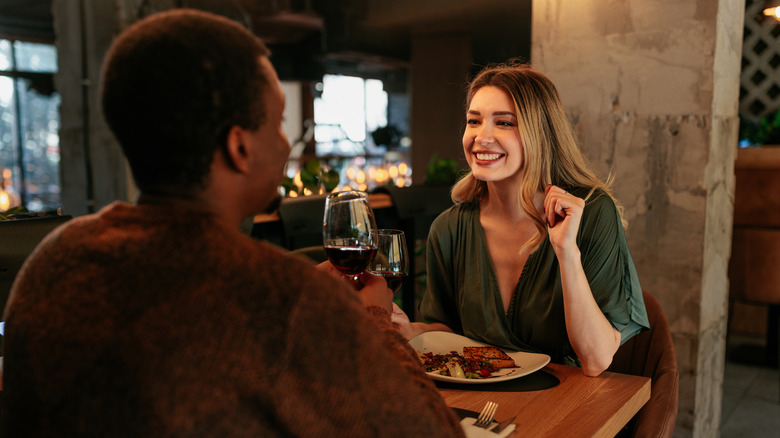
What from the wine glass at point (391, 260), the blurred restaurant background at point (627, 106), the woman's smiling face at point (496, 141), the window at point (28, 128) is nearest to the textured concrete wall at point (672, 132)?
the blurred restaurant background at point (627, 106)

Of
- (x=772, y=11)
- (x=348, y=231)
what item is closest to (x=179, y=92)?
(x=348, y=231)

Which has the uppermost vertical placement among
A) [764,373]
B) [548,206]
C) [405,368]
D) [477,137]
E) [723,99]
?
[723,99]

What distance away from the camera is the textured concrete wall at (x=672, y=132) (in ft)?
7.75

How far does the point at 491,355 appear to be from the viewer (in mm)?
1442

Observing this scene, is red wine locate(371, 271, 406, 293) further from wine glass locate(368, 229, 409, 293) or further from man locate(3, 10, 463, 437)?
man locate(3, 10, 463, 437)

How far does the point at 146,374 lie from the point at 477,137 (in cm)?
138

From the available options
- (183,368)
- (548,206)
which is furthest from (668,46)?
(183,368)

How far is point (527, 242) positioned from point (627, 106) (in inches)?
41.0

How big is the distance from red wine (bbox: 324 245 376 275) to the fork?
33 cm

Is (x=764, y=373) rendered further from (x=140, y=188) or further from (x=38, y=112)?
(x=38, y=112)

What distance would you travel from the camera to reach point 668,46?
2383 mm

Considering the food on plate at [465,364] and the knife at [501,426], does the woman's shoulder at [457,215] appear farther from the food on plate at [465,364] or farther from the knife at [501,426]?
the knife at [501,426]

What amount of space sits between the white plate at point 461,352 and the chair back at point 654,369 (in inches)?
9.7

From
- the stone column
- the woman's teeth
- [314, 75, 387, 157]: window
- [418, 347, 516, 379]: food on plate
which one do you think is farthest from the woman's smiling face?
[314, 75, 387, 157]: window
